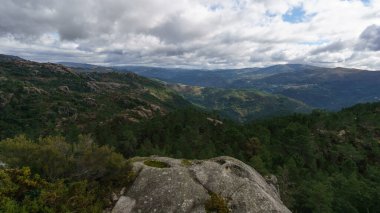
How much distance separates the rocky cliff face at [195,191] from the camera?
27297mm

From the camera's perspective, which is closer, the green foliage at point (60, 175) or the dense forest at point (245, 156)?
the green foliage at point (60, 175)

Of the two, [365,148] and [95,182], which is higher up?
[95,182]

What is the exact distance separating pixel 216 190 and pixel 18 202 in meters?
17.3

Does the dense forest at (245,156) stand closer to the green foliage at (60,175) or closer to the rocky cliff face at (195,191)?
the green foliage at (60,175)

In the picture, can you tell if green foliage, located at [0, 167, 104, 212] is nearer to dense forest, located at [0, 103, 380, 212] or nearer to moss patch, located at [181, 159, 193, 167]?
dense forest, located at [0, 103, 380, 212]

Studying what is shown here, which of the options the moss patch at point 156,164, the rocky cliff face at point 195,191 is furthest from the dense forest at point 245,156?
the moss patch at point 156,164

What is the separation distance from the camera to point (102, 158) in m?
31.7

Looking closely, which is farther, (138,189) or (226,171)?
(226,171)

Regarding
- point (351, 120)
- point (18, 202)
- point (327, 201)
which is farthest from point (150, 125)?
point (18, 202)

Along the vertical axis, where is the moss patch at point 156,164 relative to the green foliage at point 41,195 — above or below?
below

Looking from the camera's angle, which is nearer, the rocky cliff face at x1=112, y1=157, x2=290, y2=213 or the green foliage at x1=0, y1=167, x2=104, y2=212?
the green foliage at x1=0, y1=167, x2=104, y2=212

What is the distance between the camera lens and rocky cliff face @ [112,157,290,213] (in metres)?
27.3

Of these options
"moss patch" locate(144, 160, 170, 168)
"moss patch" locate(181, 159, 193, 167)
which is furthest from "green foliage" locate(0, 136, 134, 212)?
"moss patch" locate(181, 159, 193, 167)

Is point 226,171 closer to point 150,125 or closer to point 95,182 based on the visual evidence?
point 95,182
